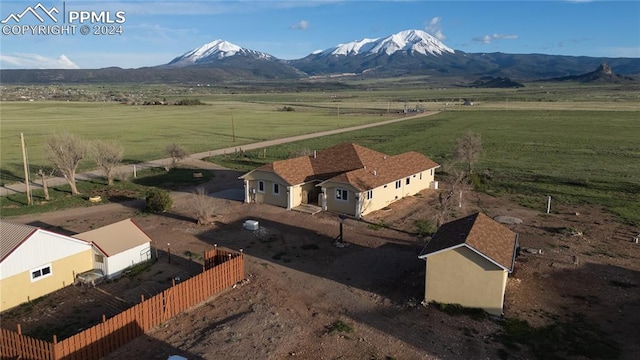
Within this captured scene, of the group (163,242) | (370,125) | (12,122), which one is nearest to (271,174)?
(163,242)

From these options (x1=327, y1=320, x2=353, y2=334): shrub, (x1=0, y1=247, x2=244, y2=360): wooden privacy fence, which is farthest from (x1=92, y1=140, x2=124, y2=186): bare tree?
(x1=327, y1=320, x2=353, y2=334): shrub

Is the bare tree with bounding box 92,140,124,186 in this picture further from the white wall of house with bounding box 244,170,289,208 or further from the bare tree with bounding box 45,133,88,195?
the white wall of house with bounding box 244,170,289,208

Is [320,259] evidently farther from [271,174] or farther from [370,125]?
[370,125]

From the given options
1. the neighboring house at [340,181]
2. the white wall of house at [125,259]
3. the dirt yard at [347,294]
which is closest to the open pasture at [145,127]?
the neighboring house at [340,181]

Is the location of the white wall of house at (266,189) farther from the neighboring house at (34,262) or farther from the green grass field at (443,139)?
the green grass field at (443,139)

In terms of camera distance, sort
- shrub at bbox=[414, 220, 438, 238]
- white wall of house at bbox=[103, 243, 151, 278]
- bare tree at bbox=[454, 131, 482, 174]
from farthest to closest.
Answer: bare tree at bbox=[454, 131, 482, 174]
shrub at bbox=[414, 220, 438, 238]
white wall of house at bbox=[103, 243, 151, 278]

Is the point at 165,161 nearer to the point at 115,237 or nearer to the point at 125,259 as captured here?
the point at 115,237

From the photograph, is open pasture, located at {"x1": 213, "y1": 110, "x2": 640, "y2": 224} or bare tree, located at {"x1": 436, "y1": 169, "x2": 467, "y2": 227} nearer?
bare tree, located at {"x1": 436, "y1": 169, "x2": 467, "y2": 227}

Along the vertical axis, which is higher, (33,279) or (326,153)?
(326,153)
